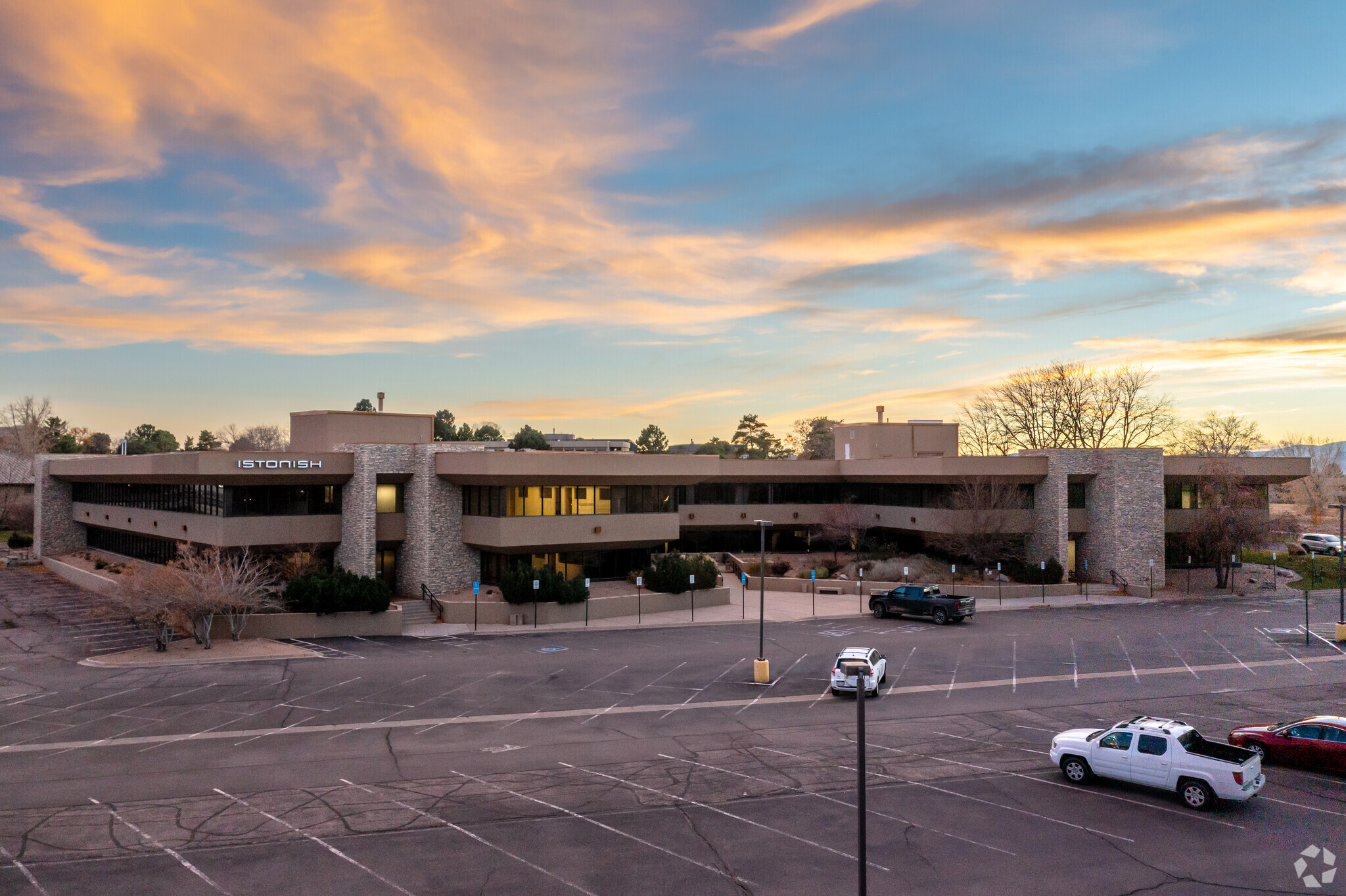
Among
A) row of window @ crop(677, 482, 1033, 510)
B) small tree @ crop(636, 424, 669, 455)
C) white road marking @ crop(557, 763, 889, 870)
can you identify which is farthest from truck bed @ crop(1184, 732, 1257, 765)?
small tree @ crop(636, 424, 669, 455)

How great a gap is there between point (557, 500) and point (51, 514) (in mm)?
47374

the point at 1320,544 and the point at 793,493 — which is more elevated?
the point at 793,493

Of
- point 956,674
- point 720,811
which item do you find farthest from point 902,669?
point 720,811

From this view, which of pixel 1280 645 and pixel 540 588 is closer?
pixel 1280 645

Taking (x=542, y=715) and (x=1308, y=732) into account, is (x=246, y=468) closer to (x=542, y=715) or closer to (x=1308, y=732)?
(x=542, y=715)

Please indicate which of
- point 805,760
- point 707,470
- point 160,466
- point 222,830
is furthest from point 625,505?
point 222,830

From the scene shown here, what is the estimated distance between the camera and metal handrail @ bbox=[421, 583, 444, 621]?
43875mm

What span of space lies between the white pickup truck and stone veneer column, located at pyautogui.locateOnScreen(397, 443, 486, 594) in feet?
115

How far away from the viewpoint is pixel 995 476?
56.5 m

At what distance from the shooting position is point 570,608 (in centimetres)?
4381

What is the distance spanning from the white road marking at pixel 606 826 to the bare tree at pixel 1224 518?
171 feet

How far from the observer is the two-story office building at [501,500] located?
150 feet

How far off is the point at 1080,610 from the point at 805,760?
32782mm

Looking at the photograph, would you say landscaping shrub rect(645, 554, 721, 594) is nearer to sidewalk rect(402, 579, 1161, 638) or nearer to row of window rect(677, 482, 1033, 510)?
sidewalk rect(402, 579, 1161, 638)
